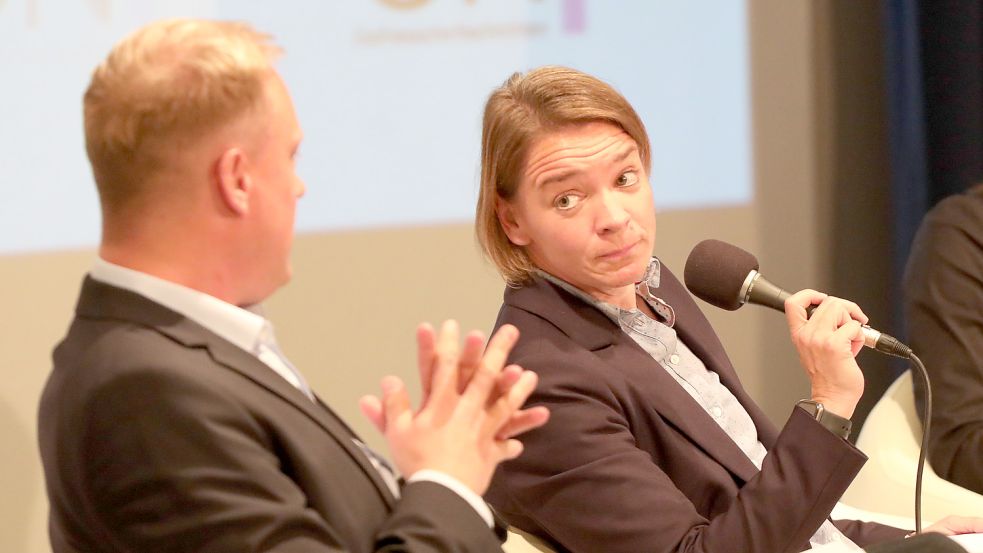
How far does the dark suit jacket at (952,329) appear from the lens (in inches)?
101

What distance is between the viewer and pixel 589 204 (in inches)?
77.0

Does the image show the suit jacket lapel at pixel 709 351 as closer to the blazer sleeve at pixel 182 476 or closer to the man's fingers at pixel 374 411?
the man's fingers at pixel 374 411

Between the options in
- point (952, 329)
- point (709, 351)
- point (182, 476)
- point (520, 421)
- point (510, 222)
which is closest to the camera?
point (182, 476)

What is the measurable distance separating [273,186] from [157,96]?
0.50 feet

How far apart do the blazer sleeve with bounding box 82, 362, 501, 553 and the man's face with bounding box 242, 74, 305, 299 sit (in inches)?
6.4

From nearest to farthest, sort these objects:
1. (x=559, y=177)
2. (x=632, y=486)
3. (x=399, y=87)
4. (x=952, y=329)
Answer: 1. (x=632, y=486)
2. (x=559, y=177)
3. (x=952, y=329)
4. (x=399, y=87)

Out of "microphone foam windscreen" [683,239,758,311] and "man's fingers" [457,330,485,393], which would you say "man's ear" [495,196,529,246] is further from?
"man's fingers" [457,330,485,393]

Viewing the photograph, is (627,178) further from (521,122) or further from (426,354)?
(426,354)

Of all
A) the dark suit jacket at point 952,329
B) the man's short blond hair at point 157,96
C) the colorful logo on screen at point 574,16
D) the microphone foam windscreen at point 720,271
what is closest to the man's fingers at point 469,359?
the man's short blond hair at point 157,96

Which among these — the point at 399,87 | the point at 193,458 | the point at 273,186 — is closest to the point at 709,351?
the point at 273,186

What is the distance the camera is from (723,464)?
75.8 inches

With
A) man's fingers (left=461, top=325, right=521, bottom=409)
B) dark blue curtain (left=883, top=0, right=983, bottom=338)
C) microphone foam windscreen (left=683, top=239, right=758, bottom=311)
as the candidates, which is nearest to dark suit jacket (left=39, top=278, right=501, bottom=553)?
man's fingers (left=461, top=325, right=521, bottom=409)

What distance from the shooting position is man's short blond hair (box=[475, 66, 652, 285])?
196cm

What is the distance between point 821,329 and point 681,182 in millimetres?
1848
